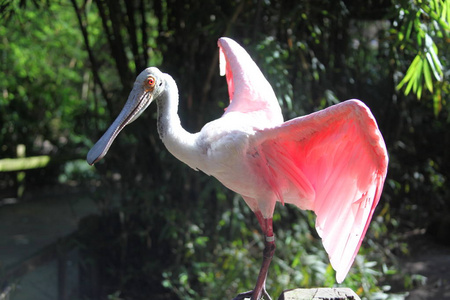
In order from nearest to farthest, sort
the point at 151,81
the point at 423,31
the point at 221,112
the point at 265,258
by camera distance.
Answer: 1. the point at 151,81
2. the point at 265,258
3. the point at 423,31
4. the point at 221,112

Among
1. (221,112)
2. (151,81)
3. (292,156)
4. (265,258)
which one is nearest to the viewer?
(151,81)

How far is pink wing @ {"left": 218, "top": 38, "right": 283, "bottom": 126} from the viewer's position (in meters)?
2.59

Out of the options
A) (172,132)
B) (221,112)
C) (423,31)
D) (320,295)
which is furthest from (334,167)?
(221,112)

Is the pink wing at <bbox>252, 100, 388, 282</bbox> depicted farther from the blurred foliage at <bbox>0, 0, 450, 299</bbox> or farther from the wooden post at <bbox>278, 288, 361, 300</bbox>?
the blurred foliage at <bbox>0, 0, 450, 299</bbox>

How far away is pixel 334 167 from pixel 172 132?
2.20ft

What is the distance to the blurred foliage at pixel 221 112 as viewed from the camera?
366 cm

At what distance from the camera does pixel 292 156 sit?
2.38 m

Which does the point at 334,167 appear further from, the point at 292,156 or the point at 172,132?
the point at 172,132

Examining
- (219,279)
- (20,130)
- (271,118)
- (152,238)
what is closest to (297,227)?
(219,279)

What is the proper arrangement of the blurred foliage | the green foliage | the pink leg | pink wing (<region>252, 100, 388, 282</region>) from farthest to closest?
the blurred foliage
the green foliage
the pink leg
pink wing (<region>252, 100, 388, 282</region>)

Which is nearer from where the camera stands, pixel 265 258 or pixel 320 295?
pixel 320 295

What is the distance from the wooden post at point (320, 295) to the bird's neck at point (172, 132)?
67cm

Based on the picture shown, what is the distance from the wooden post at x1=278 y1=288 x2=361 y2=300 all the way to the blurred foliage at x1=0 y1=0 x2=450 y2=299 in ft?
4.01

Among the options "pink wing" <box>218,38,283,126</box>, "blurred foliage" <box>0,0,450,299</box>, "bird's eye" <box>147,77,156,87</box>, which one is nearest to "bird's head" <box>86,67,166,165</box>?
"bird's eye" <box>147,77,156,87</box>
